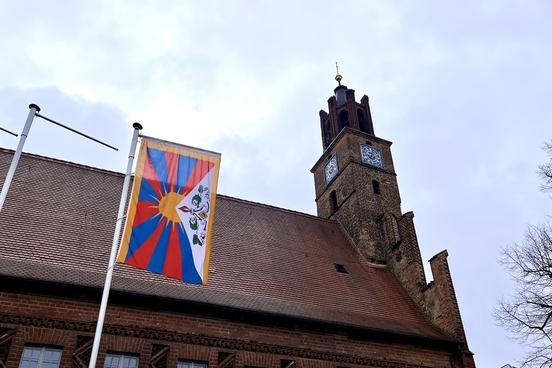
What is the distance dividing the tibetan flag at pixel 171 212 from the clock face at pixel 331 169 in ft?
54.2

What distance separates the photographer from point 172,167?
33.7 ft

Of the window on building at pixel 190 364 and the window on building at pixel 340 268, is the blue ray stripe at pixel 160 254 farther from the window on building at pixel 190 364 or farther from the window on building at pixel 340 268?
the window on building at pixel 340 268

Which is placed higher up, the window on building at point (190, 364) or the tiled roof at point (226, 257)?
the tiled roof at point (226, 257)

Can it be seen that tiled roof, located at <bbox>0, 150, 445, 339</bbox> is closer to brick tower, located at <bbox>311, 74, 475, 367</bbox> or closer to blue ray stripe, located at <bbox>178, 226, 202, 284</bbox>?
brick tower, located at <bbox>311, 74, 475, 367</bbox>

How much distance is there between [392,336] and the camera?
16.1m

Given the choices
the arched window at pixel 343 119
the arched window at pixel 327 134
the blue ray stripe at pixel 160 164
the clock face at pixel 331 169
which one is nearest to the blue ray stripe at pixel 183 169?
the blue ray stripe at pixel 160 164

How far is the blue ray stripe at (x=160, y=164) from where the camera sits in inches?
395

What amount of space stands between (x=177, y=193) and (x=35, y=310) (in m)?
5.39

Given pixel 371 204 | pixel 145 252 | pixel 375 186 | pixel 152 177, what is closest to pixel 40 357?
pixel 145 252

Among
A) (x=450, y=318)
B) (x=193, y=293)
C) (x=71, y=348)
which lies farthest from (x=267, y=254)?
A: (x=71, y=348)

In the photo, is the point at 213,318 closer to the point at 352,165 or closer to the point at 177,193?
the point at 177,193

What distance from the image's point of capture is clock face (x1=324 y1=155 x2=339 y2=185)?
2681 cm

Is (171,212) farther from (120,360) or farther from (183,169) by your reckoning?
(120,360)

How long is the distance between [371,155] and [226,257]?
11997 mm
